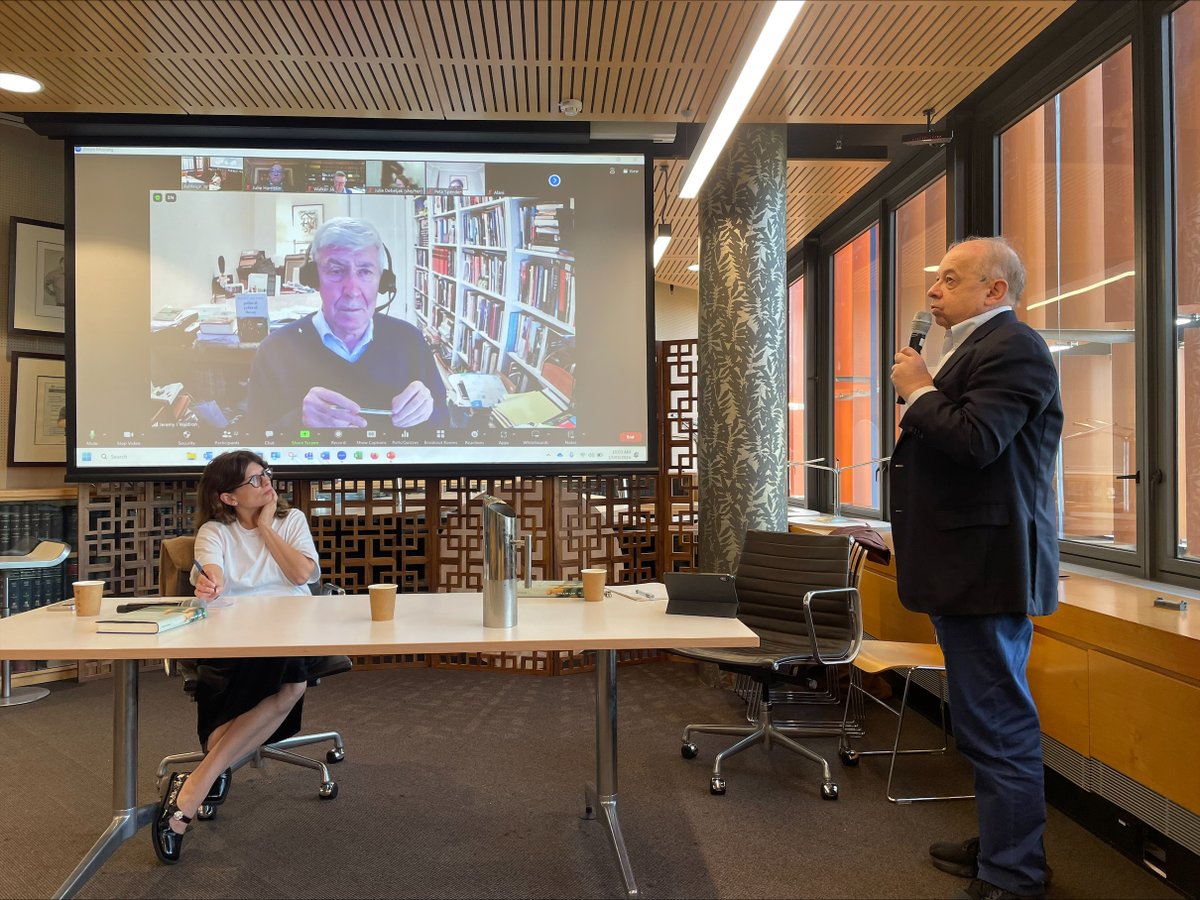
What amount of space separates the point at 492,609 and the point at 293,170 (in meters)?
3.28

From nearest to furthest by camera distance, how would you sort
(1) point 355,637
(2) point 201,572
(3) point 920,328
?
(1) point 355,637 → (3) point 920,328 → (2) point 201,572

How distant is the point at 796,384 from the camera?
7660 millimetres

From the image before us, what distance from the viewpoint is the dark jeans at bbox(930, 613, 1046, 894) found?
2.20 metres

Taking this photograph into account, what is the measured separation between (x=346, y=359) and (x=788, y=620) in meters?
2.70

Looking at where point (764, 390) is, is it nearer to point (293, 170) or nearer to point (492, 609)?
point (492, 609)

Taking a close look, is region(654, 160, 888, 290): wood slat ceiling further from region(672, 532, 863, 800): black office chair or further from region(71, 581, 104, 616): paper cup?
region(71, 581, 104, 616): paper cup

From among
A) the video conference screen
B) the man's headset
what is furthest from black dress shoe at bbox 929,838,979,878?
the man's headset

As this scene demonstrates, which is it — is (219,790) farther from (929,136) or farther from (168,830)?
(929,136)

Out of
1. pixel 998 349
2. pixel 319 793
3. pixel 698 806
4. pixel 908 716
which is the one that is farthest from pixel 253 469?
pixel 908 716

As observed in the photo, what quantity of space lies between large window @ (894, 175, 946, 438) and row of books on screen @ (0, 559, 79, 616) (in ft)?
16.8

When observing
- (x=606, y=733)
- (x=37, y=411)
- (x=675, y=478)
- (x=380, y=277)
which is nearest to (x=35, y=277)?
(x=37, y=411)

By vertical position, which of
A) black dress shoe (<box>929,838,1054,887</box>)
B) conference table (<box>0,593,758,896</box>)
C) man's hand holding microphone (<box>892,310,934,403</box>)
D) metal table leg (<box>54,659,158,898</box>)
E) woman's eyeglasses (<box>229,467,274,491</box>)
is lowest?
black dress shoe (<box>929,838,1054,887</box>)

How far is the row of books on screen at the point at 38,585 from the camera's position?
185 inches

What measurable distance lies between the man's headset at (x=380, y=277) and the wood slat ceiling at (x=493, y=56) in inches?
30.4
